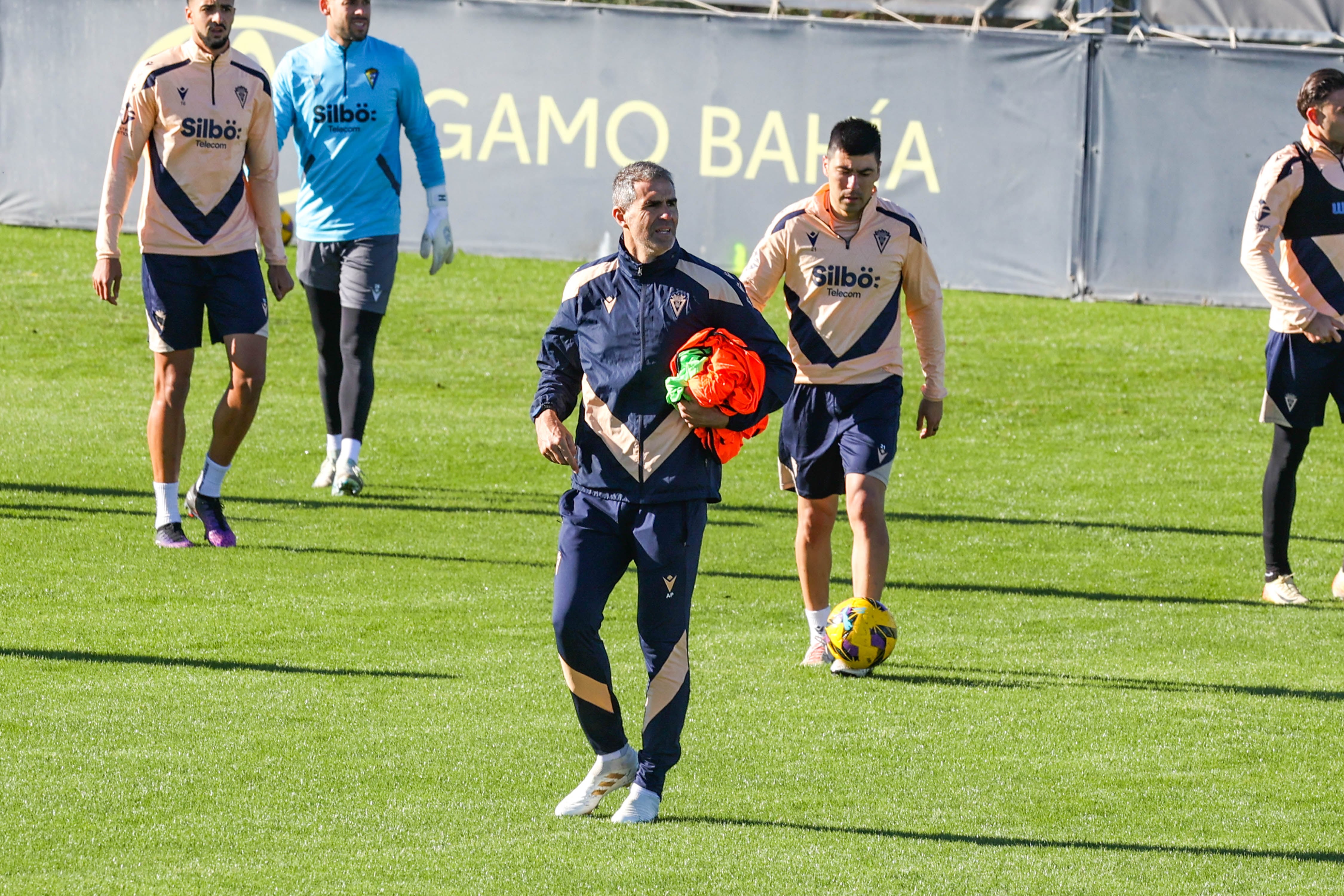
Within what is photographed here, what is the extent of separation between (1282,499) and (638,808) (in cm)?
475

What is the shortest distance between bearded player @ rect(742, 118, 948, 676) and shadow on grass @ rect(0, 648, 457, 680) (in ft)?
5.29

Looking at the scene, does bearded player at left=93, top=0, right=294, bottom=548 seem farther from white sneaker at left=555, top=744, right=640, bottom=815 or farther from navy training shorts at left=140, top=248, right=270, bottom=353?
white sneaker at left=555, top=744, right=640, bottom=815

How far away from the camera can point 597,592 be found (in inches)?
200

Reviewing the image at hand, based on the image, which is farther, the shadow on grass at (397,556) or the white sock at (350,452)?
the white sock at (350,452)

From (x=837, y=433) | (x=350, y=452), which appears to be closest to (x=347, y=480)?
(x=350, y=452)

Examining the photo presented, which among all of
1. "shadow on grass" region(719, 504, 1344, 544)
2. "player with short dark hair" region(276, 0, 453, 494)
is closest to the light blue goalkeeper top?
"player with short dark hair" region(276, 0, 453, 494)

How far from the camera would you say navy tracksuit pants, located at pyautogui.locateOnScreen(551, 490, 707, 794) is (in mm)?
5055

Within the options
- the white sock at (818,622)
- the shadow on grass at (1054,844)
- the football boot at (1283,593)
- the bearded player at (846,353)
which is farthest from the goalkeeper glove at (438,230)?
the shadow on grass at (1054,844)

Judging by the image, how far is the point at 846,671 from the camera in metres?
6.76

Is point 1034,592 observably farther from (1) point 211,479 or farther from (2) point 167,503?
(2) point 167,503

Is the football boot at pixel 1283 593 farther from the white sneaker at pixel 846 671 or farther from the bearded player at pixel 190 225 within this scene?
the bearded player at pixel 190 225

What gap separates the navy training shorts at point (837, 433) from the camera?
22.8 feet

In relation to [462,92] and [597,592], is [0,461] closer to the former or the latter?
[597,592]

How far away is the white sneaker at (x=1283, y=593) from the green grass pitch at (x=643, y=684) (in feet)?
0.53
